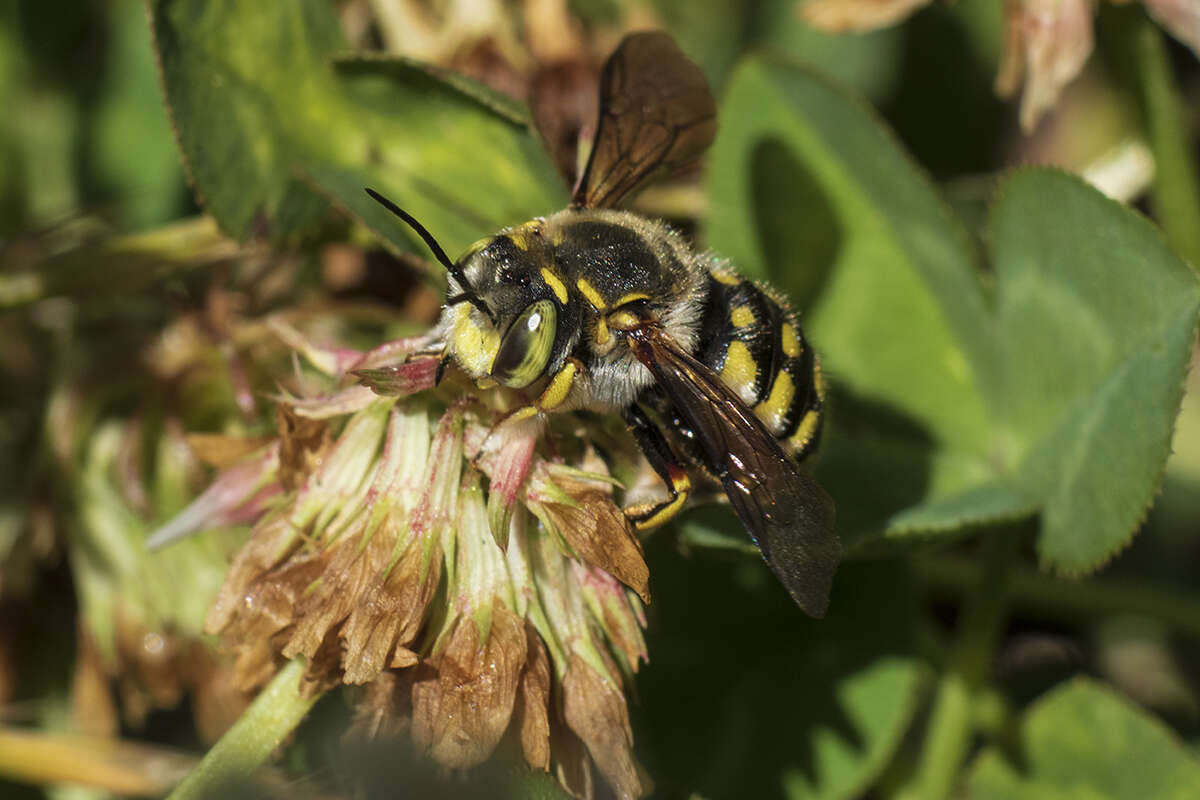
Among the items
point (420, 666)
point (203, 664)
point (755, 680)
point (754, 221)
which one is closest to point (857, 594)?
point (755, 680)

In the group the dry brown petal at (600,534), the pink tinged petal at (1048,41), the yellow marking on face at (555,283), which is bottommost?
the dry brown petal at (600,534)

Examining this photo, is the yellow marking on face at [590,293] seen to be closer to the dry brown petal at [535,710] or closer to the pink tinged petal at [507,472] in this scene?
the pink tinged petal at [507,472]

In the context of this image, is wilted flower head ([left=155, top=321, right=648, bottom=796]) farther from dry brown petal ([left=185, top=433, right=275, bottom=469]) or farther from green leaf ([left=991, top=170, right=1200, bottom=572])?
green leaf ([left=991, top=170, right=1200, bottom=572])

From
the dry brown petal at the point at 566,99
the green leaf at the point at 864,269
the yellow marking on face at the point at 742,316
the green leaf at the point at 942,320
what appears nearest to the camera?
the yellow marking on face at the point at 742,316

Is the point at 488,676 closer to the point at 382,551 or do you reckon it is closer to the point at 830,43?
the point at 382,551

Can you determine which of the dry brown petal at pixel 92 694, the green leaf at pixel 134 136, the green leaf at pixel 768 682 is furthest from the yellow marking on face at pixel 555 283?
the green leaf at pixel 134 136
